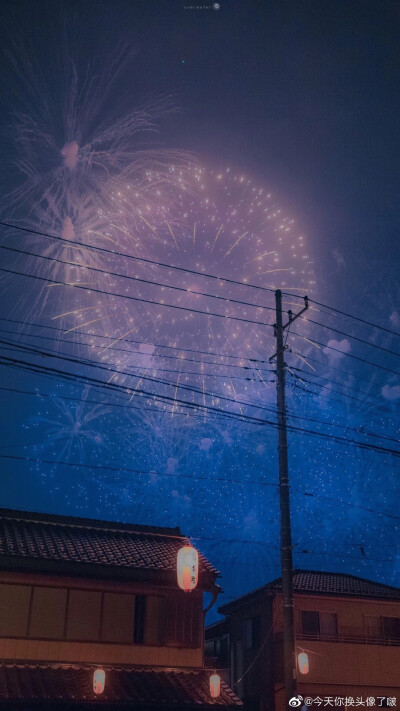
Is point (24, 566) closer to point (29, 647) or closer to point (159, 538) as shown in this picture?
point (29, 647)

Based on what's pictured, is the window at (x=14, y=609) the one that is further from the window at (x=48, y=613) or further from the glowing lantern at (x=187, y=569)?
the glowing lantern at (x=187, y=569)

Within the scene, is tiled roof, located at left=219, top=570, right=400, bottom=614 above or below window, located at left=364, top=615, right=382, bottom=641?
above

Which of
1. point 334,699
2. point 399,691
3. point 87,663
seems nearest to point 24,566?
point 87,663

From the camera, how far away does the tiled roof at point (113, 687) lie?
→ 16281mm

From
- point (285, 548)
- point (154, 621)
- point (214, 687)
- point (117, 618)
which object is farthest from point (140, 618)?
point (285, 548)

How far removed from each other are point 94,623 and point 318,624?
37.7 feet

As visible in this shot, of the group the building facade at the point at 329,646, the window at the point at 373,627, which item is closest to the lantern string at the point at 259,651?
the building facade at the point at 329,646

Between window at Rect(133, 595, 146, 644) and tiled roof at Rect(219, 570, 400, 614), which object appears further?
tiled roof at Rect(219, 570, 400, 614)

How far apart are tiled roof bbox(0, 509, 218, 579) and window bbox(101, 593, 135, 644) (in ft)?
3.16

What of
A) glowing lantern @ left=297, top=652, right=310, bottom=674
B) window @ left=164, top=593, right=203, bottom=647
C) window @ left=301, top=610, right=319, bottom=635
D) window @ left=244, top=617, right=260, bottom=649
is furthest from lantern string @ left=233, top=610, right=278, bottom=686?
window @ left=164, top=593, right=203, bottom=647

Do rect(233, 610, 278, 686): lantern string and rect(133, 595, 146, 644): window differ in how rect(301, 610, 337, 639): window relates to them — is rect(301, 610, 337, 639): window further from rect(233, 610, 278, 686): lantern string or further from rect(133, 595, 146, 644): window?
rect(133, 595, 146, 644): window

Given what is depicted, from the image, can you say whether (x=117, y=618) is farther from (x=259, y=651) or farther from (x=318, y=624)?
(x=318, y=624)

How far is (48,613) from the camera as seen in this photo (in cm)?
1855

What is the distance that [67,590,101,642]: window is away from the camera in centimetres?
1867
